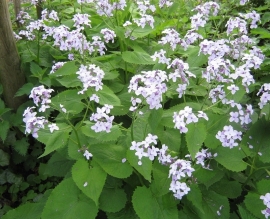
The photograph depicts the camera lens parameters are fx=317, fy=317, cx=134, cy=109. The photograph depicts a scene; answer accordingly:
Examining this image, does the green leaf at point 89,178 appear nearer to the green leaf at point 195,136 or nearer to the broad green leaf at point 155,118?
the broad green leaf at point 155,118

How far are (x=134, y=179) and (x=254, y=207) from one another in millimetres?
912

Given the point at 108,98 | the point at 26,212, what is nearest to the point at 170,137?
the point at 108,98

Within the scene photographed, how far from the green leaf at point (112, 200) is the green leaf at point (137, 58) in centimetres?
119

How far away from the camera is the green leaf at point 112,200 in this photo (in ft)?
7.68

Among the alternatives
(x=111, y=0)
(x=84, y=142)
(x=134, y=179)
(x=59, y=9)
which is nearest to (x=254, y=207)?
(x=134, y=179)

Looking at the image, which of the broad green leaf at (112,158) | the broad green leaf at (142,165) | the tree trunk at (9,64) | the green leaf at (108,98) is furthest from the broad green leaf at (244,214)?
the tree trunk at (9,64)

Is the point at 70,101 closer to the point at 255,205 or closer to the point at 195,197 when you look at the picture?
the point at 195,197

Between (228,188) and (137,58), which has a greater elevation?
(137,58)

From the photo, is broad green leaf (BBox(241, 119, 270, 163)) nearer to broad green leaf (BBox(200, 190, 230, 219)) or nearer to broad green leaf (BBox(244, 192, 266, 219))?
broad green leaf (BBox(244, 192, 266, 219))

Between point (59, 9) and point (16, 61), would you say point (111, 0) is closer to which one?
A: point (16, 61)

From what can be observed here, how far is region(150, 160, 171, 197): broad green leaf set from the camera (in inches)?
86.6

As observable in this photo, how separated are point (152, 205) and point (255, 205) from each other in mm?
728

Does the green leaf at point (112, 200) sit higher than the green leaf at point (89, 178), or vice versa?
the green leaf at point (89, 178)

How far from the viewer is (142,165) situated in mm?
2129
